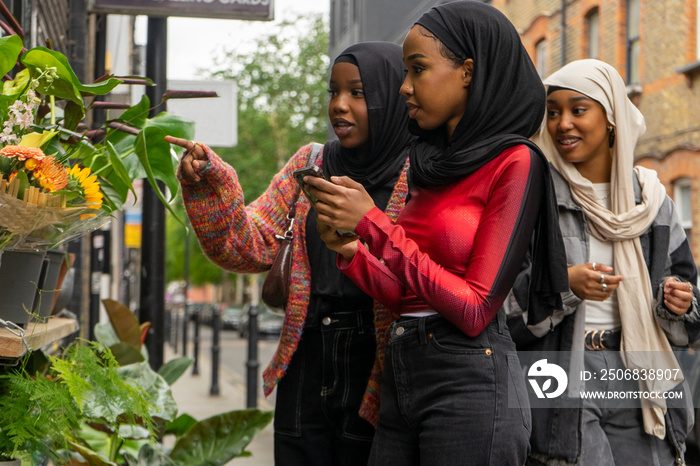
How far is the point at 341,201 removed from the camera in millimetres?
1979

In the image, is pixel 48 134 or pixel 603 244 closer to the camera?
pixel 48 134

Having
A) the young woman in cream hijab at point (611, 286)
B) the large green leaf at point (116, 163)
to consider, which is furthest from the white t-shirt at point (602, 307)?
the large green leaf at point (116, 163)

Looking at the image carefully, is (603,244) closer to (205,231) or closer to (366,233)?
(366,233)

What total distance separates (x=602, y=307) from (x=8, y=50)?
2.01 meters

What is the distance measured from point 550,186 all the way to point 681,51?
45.0 feet

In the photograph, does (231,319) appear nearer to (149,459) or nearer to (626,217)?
(149,459)

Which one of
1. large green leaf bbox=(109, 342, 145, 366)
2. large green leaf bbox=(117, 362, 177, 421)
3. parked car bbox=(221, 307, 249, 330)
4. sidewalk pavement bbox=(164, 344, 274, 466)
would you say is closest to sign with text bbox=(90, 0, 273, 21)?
large green leaf bbox=(109, 342, 145, 366)

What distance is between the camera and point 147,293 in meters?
5.11

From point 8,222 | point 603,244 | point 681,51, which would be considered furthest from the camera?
point 681,51

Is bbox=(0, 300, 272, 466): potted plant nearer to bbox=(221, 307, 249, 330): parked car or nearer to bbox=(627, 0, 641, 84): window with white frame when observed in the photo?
bbox=(627, 0, 641, 84): window with white frame

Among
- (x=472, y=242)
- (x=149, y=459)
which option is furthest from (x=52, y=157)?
(x=149, y=459)

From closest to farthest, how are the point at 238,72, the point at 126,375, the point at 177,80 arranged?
the point at 126,375 < the point at 177,80 < the point at 238,72

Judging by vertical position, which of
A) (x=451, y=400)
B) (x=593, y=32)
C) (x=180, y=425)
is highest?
(x=593, y=32)

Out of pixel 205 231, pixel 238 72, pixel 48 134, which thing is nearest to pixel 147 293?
pixel 205 231
